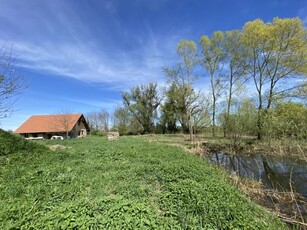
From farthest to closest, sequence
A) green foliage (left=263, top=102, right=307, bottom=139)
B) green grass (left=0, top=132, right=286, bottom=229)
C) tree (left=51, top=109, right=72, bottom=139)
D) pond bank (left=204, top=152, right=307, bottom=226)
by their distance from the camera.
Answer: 1. tree (left=51, top=109, right=72, bottom=139)
2. green foliage (left=263, top=102, right=307, bottom=139)
3. pond bank (left=204, top=152, right=307, bottom=226)
4. green grass (left=0, top=132, right=286, bottom=229)

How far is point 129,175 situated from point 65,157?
4.09 m

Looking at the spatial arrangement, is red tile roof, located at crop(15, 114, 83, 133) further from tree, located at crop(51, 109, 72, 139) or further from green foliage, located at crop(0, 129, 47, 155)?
green foliage, located at crop(0, 129, 47, 155)

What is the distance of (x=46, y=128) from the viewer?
33938 mm

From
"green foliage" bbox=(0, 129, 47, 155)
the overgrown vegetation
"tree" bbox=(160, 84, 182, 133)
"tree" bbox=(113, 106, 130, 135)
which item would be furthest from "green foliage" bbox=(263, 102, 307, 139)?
"tree" bbox=(113, 106, 130, 135)

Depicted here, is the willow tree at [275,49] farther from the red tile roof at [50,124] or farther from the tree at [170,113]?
the red tile roof at [50,124]

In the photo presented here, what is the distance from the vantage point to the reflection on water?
7793mm

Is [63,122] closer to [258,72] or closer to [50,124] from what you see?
[50,124]

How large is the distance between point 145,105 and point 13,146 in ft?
101

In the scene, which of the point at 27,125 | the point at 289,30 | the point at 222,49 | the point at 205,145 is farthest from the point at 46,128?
the point at 289,30

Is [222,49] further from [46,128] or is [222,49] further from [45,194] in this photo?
[46,128]

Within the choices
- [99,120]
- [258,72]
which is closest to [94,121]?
[99,120]

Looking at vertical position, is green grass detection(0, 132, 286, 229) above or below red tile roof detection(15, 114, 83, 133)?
below

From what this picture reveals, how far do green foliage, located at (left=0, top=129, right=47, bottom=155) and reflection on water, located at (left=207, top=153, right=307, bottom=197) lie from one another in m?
9.82

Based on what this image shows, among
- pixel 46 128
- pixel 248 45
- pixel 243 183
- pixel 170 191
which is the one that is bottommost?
pixel 243 183
